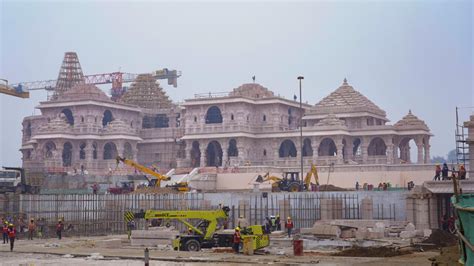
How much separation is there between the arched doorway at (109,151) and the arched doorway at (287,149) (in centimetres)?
2037

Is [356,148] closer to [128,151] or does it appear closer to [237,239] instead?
[128,151]

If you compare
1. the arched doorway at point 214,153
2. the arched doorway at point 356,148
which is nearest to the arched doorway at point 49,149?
the arched doorway at point 214,153

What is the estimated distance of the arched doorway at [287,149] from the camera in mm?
87562

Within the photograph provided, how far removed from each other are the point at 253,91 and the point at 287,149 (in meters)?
8.76

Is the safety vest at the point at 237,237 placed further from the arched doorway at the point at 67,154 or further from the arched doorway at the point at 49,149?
the arched doorway at the point at 67,154

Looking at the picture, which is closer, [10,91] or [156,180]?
[156,180]

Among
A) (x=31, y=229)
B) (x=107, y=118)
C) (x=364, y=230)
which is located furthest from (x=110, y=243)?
(x=107, y=118)

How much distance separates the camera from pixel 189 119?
90.1 metres

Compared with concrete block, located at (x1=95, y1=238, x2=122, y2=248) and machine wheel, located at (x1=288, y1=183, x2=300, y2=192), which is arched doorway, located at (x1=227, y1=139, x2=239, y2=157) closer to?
machine wheel, located at (x1=288, y1=183, x2=300, y2=192)

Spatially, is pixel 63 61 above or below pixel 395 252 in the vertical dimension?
above

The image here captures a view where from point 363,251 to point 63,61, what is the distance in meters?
95.2

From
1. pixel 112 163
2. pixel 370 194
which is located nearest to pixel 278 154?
pixel 112 163

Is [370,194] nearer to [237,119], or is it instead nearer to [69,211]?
[69,211]

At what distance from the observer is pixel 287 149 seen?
88.3 m
